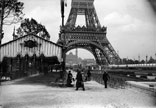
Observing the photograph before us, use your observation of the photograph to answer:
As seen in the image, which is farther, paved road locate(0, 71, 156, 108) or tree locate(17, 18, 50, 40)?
tree locate(17, 18, 50, 40)

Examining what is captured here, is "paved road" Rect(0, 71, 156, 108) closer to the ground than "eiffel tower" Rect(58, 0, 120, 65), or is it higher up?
closer to the ground

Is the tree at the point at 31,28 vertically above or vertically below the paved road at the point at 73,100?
above

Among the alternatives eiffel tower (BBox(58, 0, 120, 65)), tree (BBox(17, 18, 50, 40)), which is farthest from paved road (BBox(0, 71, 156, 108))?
eiffel tower (BBox(58, 0, 120, 65))

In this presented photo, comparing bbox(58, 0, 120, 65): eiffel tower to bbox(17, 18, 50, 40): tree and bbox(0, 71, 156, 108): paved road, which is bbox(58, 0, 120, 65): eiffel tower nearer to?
bbox(17, 18, 50, 40): tree

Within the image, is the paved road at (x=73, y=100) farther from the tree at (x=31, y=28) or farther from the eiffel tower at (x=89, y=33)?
the eiffel tower at (x=89, y=33)

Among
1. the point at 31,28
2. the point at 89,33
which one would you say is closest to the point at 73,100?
the point at 31,28

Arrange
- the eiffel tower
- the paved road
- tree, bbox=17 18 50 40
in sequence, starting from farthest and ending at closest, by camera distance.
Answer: the eiffel tower → tree, bbox=17 18 50 40 → the paved road

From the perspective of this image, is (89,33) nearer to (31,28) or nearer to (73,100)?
(31,28)

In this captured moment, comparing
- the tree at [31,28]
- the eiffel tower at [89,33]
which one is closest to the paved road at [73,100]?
the tree at [31,28]

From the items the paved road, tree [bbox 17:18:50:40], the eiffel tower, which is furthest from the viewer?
the eiffel tower

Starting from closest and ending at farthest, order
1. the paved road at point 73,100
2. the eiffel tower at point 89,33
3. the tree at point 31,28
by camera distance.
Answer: the paved road at point 73,100, the tree at point 31,28, the eiffel tower at point 89,33

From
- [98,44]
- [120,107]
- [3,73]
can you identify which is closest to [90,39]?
[98,44]
